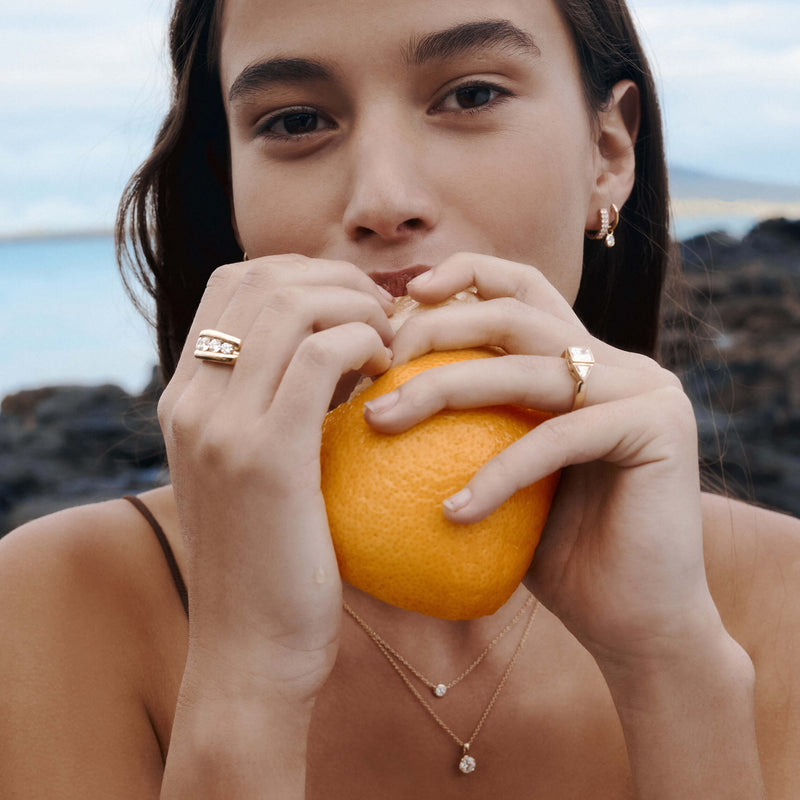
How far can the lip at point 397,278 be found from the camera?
1981mm

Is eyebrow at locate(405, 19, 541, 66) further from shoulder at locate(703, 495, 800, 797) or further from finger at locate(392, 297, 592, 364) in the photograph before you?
shoulder at locate(703, 495, 800, 797)

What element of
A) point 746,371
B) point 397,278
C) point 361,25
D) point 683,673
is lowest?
point 746,371

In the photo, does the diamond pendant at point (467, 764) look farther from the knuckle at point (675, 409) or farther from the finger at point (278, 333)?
the finger at point (278, 333)

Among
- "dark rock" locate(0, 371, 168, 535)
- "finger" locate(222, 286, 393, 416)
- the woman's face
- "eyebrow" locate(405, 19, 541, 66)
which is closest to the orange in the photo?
"finger" locate(222, 286, 393, 416)

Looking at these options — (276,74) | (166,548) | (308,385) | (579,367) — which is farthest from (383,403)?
(166,548)

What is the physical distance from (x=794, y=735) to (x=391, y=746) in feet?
3.51

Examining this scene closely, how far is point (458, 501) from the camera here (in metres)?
1.45

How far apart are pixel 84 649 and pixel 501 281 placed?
144cm

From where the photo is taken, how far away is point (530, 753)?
2.30 metres

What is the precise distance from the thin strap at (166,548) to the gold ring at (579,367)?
134 cm

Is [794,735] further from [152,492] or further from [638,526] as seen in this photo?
[152,492]

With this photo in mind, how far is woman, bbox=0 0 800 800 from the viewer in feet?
5.14

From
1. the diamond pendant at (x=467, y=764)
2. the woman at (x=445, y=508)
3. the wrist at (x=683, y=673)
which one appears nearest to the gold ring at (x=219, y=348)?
the woman at (x=445, y=508)

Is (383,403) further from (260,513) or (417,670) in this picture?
(417,670)
